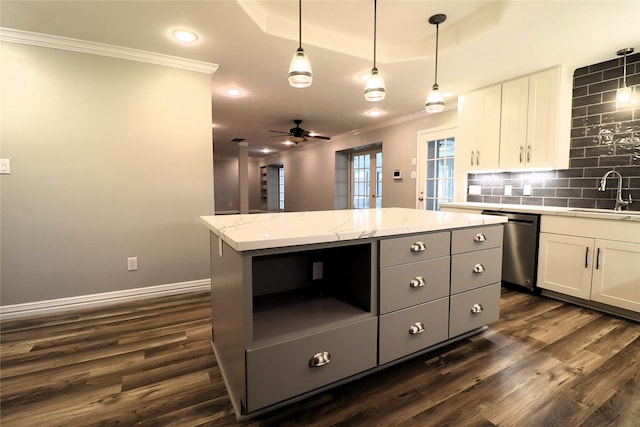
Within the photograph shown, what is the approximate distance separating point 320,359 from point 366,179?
17.9 ft

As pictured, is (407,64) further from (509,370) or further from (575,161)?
(509,370)

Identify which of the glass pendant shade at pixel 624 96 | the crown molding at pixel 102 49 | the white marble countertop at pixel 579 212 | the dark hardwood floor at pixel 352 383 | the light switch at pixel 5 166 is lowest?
the dark hardwood floor at pixel 352 383

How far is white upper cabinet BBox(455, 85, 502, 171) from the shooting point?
343cm

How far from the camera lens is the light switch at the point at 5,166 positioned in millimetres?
2320

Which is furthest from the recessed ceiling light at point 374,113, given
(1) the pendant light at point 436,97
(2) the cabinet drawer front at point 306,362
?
(2) the cabinet drawer front at point 306,362

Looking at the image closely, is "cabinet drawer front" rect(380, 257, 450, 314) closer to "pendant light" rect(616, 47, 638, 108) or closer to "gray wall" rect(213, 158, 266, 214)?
"pendant light" rect(616, 47, 638, 108)

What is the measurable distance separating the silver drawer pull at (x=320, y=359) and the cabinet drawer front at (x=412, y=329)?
0.33m

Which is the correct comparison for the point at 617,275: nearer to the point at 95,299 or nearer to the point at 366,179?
the point at 95,299

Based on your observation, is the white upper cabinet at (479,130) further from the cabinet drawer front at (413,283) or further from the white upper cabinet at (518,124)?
the cabinet drawer front at (413,283)

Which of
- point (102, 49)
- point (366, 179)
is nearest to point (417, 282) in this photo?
point (102, 49)

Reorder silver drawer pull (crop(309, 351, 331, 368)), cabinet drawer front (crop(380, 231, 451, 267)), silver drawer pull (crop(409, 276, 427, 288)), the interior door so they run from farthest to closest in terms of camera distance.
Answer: the interior door, silver drawer pull (crop(409, 276, 427, 288)), cabinet drawer front (crop(380, 231, 451, 267)), silver drawer pull (crop(309, 351, 331, 368))

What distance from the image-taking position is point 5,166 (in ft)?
7.64

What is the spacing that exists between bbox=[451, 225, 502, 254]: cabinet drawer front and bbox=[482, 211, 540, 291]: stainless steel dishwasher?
1.18 meters

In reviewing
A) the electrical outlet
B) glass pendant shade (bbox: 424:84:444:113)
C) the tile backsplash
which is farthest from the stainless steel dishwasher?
the electrical outlet
